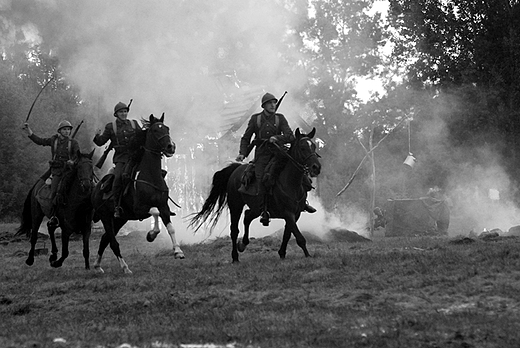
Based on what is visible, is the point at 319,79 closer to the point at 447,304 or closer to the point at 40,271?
the point at 40,271

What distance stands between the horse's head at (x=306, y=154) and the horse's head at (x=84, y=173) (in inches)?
169

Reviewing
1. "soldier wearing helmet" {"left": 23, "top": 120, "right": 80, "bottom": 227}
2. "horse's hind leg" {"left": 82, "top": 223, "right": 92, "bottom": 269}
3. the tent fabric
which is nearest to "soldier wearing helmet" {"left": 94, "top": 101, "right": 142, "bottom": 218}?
"soldier wearing helmet" {"left": 23, "top": 120, "right": 80, "bottom": 227}

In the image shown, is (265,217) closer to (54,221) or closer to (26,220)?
(54,221)

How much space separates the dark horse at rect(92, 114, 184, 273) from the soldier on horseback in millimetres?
1789

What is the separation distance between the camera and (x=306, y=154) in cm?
1469

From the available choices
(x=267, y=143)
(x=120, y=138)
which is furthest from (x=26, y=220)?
(x=267, y=143)

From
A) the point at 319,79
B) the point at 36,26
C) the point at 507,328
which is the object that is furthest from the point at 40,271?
the point at 319,79

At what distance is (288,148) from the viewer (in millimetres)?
15469

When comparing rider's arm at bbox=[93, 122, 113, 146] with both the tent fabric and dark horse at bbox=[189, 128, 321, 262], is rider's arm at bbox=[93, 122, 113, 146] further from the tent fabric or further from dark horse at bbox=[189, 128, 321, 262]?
the tent fabric

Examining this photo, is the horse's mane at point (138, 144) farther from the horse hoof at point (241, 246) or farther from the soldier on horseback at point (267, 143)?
the horse hoof at point (241, 246)

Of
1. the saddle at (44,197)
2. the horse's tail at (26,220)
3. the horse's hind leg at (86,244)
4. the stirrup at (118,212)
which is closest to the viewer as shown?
the stirrup at (118,212)

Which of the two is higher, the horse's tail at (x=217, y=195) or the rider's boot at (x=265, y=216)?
the horse's tail at (x=217, y=195)

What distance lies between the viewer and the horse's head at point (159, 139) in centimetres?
1465

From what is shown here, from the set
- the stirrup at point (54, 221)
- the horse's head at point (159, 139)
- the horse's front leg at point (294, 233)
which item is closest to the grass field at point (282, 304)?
the horse's front leg at point (294, 233)
